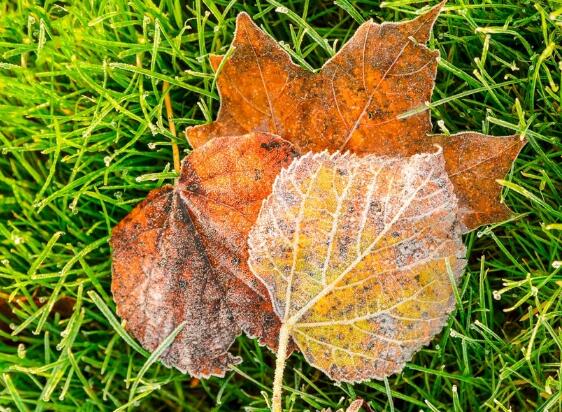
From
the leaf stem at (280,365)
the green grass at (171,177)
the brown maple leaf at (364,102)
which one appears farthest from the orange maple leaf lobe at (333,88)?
the leaf stem at (280,365)

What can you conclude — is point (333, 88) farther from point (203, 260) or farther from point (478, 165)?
point (203, 260)

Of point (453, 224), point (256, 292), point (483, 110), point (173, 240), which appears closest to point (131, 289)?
point (173, 240)

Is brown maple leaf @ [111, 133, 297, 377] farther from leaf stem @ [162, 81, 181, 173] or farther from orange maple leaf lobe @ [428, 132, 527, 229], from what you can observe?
orange maple leaf lobe @ [428, 132, 527, 229]

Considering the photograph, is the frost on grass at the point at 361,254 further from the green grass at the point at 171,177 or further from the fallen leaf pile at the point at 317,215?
the green grass at the point at 171,177

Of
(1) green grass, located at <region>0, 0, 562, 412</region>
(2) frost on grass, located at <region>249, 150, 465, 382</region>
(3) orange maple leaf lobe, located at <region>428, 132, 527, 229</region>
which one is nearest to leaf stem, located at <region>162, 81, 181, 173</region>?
(1) green grass, located at <region>0, 0, 562, 412</region>

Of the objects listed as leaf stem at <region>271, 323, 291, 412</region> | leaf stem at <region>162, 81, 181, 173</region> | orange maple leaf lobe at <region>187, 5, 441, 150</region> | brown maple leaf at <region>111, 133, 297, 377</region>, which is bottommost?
leaf stem at <region>271, 323, 291, 412</region>

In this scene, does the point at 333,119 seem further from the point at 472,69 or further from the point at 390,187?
the point at 472,69
